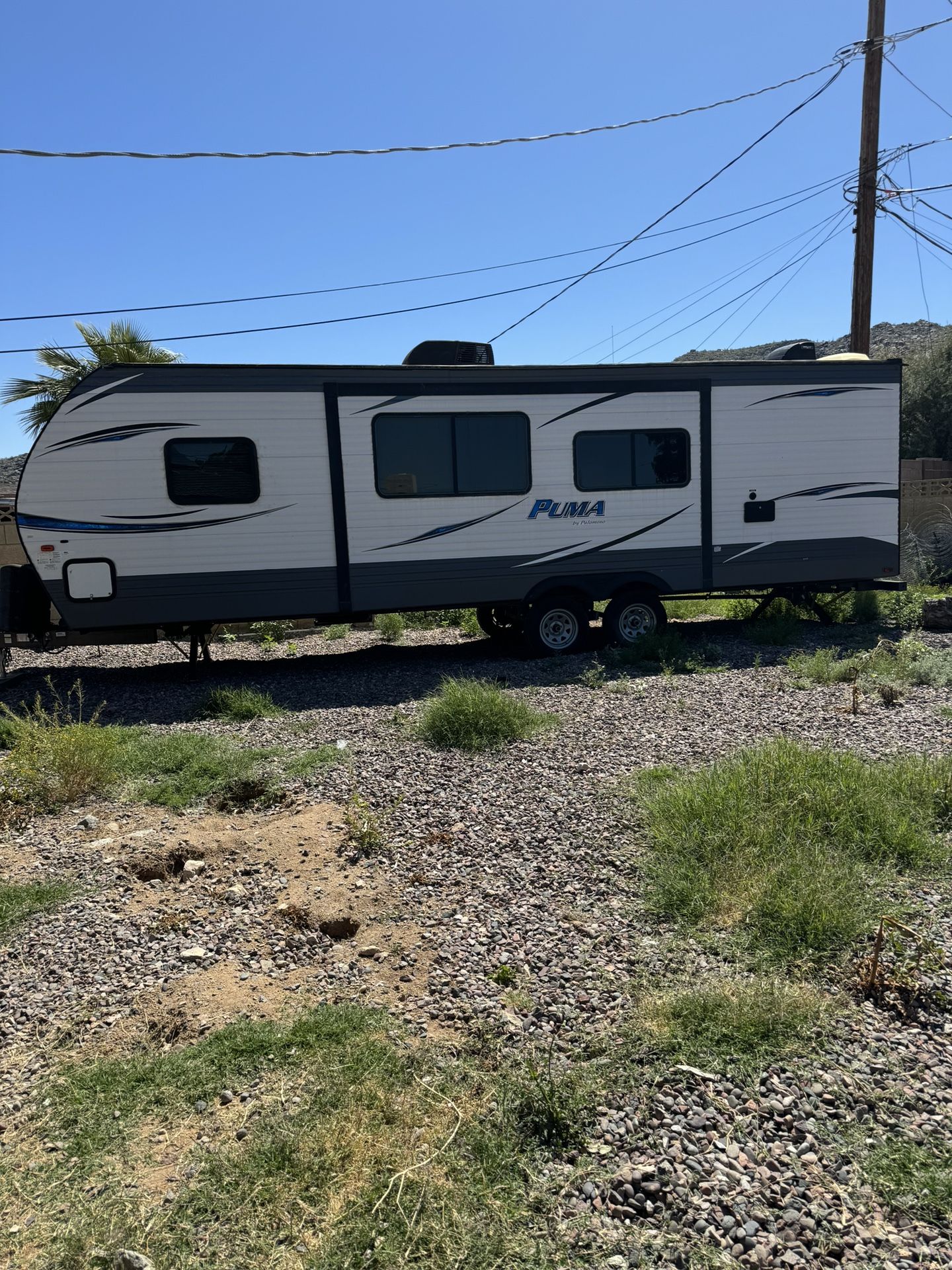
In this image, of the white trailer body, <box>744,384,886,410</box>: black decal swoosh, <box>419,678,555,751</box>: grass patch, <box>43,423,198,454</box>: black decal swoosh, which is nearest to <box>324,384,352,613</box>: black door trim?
the white trailer body

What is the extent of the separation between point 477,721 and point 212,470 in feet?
14.5

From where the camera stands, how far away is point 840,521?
1108 centimetres

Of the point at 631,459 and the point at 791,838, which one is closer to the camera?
the point at 791,838

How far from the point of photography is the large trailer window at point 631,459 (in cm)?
1023

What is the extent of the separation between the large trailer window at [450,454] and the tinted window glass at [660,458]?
1.41 metres

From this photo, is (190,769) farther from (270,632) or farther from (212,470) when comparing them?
(270,632)

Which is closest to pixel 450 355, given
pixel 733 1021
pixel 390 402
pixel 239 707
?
pixel 390 402

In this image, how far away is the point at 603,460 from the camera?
1030cm

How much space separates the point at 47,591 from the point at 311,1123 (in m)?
7.49

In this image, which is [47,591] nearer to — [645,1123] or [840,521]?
[645,1123]

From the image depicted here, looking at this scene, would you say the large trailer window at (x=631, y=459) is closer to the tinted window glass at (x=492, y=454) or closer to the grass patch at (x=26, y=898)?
the tinted window glass at (x=492, y=454)

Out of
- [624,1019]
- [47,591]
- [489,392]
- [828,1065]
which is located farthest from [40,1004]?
[489,392]

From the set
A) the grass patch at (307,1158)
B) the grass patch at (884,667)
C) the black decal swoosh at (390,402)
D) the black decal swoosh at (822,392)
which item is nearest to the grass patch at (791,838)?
the grass patch at (307,1158)

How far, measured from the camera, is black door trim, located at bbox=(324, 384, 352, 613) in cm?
936
